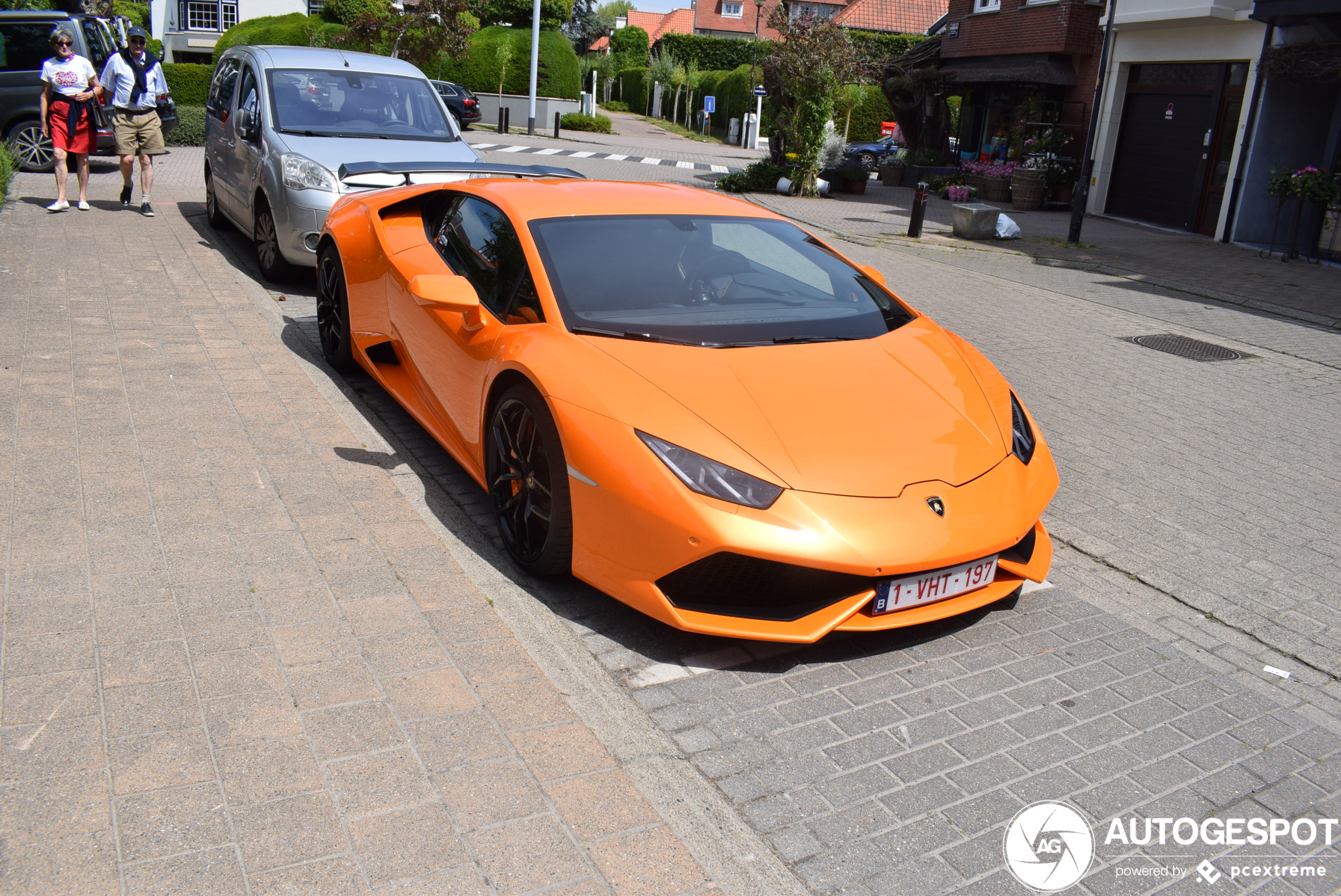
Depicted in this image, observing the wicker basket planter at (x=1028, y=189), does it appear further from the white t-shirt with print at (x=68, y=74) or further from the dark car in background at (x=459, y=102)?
the white t-shirt with print at (x=68, y=74)

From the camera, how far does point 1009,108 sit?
25.3 meters

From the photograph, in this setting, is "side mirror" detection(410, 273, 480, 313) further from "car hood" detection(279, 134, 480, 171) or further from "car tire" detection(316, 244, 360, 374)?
"car hood" detection(279, 134, 480, 171)

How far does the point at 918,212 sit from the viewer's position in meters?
15.8

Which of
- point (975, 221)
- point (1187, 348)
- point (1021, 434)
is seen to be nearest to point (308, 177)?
point (1021, 434)

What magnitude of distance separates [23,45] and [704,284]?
1471cm

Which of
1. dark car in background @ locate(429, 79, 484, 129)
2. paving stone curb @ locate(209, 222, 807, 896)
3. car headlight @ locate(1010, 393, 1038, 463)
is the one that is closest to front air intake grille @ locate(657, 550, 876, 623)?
paving stone curb @ locate(209, 222, 807, 896)

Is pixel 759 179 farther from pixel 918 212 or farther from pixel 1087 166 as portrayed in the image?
pixel 1087 166

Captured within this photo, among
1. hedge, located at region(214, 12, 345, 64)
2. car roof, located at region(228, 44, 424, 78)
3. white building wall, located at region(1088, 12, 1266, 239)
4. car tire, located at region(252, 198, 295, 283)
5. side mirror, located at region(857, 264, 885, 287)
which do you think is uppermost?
hedge, located at region(214, 12, 345, 64)

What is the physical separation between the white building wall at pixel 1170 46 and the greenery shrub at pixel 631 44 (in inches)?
2155

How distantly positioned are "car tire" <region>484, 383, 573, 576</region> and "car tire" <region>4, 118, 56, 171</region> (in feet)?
44.7

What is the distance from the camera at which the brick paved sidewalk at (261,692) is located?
8.09 ft

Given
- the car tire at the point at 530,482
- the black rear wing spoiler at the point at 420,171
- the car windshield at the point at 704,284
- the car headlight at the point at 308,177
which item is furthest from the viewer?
the car headlight at the point at 308,177

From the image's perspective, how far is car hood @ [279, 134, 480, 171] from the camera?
27.5 ft

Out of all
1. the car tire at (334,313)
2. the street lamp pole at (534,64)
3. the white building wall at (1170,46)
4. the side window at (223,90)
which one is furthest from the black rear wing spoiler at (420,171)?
the street lamp pole at (534,64)
